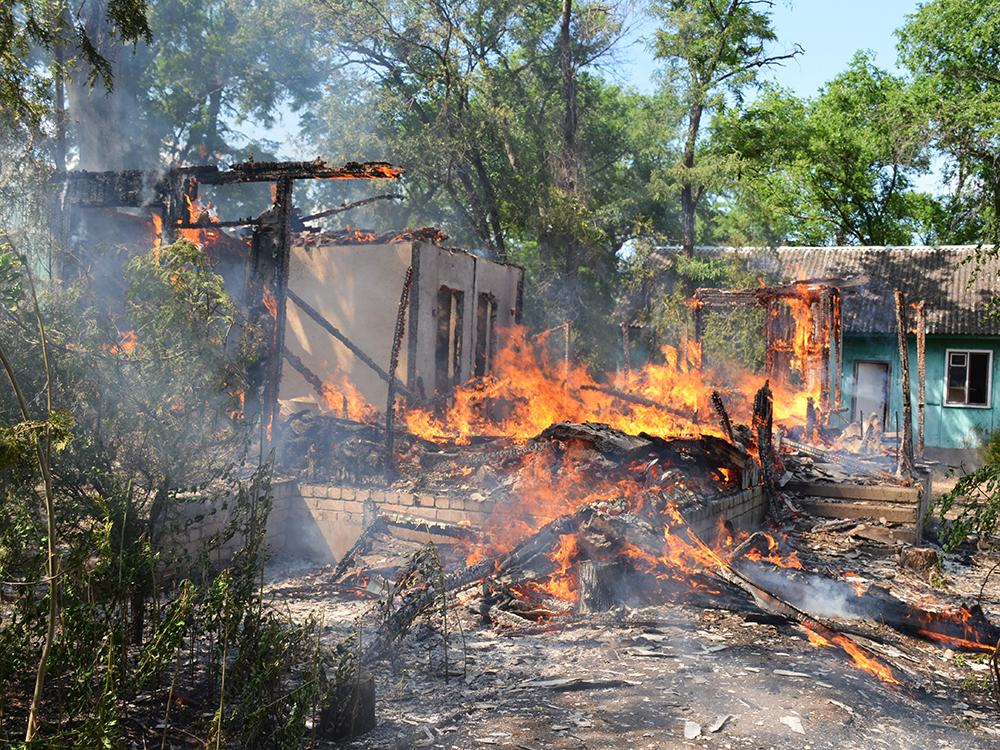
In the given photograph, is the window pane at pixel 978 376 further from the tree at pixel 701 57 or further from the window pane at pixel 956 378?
the tree at pixel 701 57

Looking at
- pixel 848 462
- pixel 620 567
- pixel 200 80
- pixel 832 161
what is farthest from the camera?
pixel 832 161

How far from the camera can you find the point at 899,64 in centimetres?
2853

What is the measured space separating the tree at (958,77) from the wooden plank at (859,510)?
1395 cm

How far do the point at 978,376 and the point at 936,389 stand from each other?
1141 millimetres

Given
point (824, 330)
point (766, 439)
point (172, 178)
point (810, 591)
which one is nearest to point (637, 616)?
point (810, 591)

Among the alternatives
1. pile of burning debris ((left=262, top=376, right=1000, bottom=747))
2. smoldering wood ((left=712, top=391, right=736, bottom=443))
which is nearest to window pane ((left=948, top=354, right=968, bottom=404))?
pile of burning debris ((left=262, top=376, right=1000, bottom=747))

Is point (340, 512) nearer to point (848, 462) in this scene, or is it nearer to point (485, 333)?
point (485, 333)

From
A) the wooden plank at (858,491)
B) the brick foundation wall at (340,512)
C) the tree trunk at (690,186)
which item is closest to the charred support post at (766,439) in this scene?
the wooden plank at (858,491)

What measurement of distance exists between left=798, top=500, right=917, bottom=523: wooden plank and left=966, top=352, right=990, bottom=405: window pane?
1322 centimetres

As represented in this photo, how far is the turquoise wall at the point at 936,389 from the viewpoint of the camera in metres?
20.0

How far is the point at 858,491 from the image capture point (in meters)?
10.1

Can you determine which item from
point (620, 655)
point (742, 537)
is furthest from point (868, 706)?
point (742, 537)

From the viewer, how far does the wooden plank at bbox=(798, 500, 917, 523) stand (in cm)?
967

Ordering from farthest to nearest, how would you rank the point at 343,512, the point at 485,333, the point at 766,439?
the point at 485,333 → the point at 766,439 → the point at 343,512
